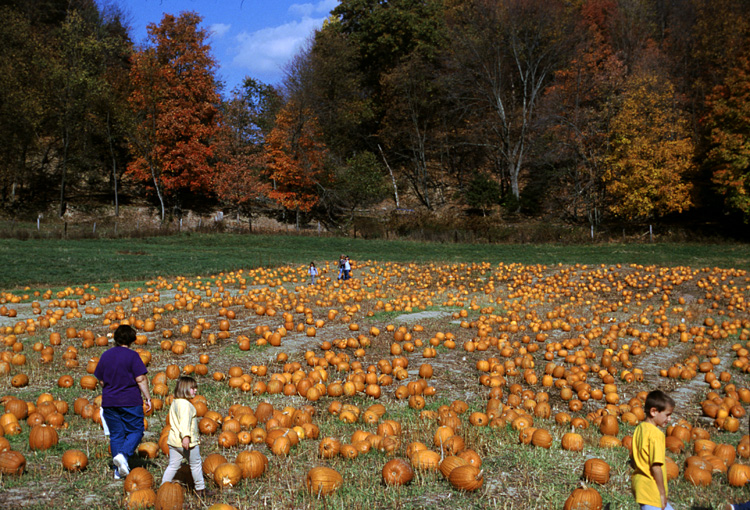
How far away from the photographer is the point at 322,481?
14.3 feet

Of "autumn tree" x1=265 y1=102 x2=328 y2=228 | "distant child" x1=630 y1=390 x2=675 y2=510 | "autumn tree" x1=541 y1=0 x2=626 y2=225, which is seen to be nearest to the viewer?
"distant child" x1=630 y1=390 x2=675 y2=510

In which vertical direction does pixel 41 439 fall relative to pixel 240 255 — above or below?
below

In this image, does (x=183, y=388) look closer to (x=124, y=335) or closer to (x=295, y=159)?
(x=124, y=335)

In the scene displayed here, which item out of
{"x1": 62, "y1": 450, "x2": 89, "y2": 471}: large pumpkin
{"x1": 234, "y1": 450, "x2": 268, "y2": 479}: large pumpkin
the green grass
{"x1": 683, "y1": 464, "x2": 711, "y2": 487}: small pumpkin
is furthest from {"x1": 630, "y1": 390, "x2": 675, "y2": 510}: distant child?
the green grass

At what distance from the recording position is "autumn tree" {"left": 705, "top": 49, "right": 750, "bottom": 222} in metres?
36.2

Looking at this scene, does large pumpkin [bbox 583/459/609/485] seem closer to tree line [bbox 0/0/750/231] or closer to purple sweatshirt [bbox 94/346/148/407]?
purple sweatshirt [bbox 94/346/148/407]

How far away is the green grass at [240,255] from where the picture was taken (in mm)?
20859

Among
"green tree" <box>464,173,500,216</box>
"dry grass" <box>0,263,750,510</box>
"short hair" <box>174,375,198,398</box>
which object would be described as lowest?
"dry grass" <box>0,263,750,510</box>

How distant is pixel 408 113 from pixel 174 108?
23.4 metres

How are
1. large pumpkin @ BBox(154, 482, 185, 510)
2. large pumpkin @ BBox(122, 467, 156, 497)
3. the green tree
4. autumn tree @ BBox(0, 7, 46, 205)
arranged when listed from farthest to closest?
the green tree
autumn tree @ BBox(0, 7, 46, 205)
large pumpkin @ BBox(122, 467, 156, 497)
large pumpkin @ BBox(154, 482, 185, 510)

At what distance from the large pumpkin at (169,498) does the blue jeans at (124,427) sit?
1135mm

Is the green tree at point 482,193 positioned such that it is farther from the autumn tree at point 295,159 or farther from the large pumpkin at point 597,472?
the large pumpkin at point 597,472

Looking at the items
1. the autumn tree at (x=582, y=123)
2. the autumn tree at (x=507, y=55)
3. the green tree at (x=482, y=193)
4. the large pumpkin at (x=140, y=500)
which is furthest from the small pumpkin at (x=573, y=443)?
the autumn tree at (x=507, y=55)

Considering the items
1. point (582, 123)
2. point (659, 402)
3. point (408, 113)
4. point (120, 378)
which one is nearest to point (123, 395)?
point (120, 378)
